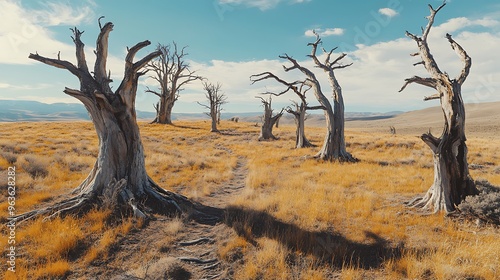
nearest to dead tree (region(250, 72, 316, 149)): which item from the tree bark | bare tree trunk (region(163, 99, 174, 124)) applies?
the tree bark

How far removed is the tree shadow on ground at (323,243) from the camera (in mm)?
4957

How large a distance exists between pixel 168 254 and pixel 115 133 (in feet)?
13.6

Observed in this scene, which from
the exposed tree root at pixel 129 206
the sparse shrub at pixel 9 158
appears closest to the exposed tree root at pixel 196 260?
the exposed tree root at pixel 129 206

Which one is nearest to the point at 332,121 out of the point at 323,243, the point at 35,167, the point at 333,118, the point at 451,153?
the point at 333,118

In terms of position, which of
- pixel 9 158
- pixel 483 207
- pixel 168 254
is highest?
pixel 9 158

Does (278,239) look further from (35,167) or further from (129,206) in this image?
(35,167)

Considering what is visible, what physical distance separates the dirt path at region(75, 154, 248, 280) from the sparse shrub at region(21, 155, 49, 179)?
694 centimetres

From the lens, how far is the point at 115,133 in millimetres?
7762

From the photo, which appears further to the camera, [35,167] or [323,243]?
[35,167]

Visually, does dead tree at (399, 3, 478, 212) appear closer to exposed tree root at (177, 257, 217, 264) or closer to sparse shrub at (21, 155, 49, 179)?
exposed tree root at (177, 257, 217, 264)

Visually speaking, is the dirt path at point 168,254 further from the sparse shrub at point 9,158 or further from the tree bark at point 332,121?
the tree bark at point 332,121

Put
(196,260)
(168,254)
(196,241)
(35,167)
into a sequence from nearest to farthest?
(196,260) < (168,254) < (196,241) < (35,167)

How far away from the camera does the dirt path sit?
4.50m

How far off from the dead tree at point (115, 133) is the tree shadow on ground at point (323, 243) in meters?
2.19
